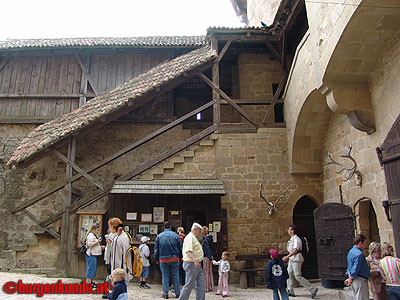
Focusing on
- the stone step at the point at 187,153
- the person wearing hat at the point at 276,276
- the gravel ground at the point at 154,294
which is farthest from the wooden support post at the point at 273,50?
the person wearing hat at the point at 276,276

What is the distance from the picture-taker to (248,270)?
7945mm

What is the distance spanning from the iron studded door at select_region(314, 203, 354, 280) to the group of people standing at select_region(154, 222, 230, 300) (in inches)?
86.2

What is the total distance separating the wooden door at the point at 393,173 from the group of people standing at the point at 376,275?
3.54ft

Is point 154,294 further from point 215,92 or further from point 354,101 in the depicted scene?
point 215,92

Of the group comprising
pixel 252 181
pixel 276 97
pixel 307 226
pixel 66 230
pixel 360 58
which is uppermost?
pixel 276 97

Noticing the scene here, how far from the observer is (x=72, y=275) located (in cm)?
793

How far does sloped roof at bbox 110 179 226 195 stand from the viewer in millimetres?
7984

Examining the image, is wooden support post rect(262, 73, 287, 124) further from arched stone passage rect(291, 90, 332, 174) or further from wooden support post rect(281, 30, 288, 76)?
arched stone passage rect(291, 90, 332, 174)

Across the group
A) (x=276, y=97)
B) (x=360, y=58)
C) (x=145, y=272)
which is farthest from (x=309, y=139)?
(x=145, y=272)

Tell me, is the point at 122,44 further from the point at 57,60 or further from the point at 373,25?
the point at 373,25

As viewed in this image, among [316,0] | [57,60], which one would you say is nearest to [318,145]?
[316,0]

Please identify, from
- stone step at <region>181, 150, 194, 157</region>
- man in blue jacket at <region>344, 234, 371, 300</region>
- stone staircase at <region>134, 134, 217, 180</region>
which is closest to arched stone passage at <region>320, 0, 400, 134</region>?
man in blue jacket at <region>344, 234, 371, 300</region>

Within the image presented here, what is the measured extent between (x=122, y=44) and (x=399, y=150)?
8.85 meters

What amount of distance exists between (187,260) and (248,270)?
127 inches
